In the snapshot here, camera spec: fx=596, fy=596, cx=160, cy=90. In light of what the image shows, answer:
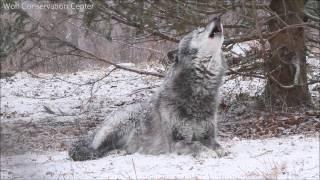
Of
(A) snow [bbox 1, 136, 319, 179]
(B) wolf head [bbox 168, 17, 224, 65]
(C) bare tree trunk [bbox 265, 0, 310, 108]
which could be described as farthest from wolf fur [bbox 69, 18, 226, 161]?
(C) bare tree trunk [bbox 265, 0, 310, 108]

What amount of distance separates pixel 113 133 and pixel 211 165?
1.80m

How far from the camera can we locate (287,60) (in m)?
10.3

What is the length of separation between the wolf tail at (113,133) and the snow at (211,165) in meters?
0.30

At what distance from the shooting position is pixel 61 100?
46.2 feet

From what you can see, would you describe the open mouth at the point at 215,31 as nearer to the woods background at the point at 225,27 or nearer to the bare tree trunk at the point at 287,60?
the woods background at the point at 225,27

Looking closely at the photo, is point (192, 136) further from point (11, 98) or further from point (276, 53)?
point (11, 98)

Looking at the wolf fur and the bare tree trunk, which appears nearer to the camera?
the wolf fur

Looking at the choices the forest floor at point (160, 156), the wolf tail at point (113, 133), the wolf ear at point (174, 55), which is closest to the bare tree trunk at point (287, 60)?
the forest floor at point (160, 156)

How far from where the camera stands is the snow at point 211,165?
5.36 metres

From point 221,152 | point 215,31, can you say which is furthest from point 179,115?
point 215,31

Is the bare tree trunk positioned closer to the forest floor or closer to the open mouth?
the forest floor

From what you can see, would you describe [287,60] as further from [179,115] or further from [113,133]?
[113,133]

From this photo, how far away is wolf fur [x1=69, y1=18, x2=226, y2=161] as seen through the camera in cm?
686

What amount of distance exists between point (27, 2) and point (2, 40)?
4.05 metres
